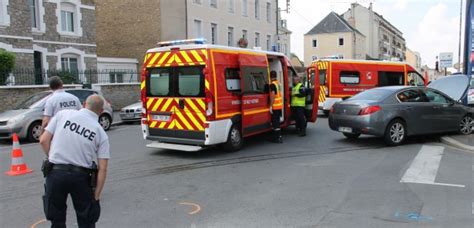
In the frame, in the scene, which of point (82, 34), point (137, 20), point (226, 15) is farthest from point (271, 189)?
point (226, 15)

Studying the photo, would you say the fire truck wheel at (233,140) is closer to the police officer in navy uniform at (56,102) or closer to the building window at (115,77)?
the police officer in navy uniform at (56,102)

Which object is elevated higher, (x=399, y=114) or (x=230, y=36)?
(x=230, y=36)

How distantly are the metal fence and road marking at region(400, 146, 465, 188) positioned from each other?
1552 centimetres

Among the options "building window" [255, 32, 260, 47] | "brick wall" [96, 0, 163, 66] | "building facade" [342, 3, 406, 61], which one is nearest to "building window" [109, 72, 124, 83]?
"brick wall" [96, 0, 163, 66]

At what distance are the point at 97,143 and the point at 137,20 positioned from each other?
99.7ft

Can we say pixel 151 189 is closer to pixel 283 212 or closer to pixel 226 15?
pixel 283 212

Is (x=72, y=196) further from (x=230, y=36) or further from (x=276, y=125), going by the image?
(x=230, y=36)

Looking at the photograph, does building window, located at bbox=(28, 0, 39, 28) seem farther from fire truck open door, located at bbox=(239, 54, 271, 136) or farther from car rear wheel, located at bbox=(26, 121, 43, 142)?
fire truck open door, located at bbox=(239, 54, 271, 136)

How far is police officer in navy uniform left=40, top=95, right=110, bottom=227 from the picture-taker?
3809 millimetres

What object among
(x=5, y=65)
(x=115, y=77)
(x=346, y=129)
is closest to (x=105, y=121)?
(x=5, y=65)

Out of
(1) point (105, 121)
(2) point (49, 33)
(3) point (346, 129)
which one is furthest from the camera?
(2) point (49, 33)

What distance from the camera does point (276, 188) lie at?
21.9ft

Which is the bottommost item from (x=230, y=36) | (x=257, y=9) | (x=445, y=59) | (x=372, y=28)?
(x=445, y=59)

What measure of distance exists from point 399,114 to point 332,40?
65.6 meters
